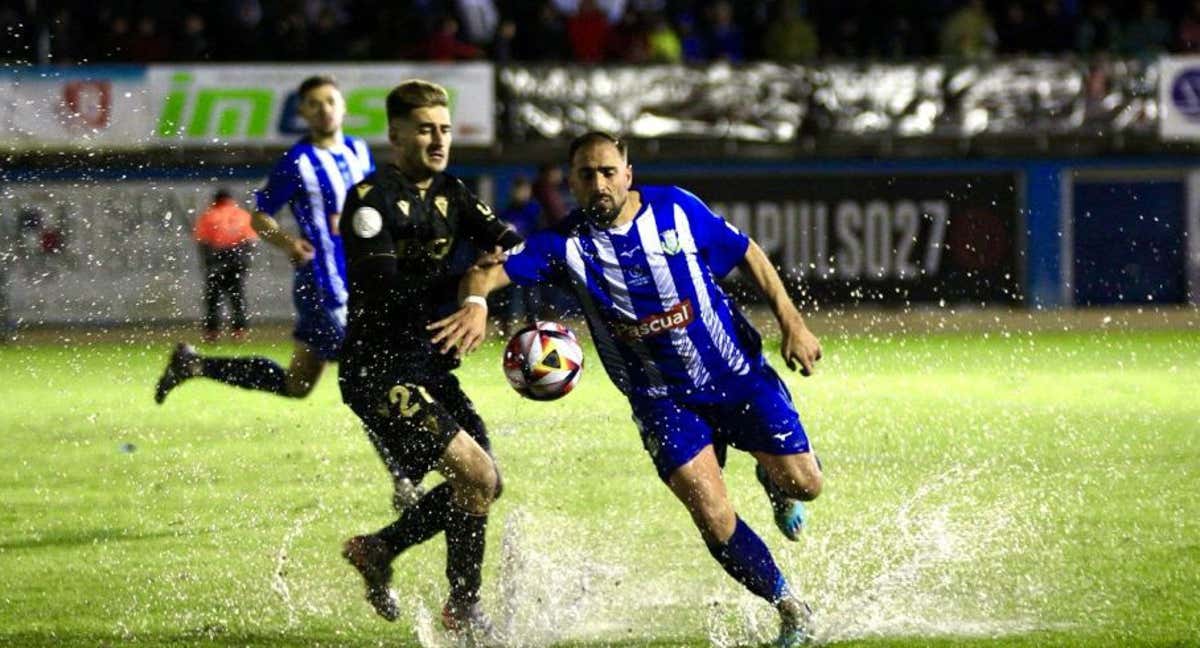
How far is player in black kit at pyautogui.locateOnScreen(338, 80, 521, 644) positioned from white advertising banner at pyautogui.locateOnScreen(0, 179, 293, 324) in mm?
14689

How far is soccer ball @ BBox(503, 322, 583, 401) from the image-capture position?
6246mm

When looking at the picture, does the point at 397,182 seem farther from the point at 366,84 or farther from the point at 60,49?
the point at 60,49

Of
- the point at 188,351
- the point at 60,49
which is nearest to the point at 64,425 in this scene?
the point at 188,351

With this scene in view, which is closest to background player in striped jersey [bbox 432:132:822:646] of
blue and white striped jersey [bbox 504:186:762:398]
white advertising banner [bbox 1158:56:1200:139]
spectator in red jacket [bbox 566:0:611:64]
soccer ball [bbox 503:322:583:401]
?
blue and white striped jersey [bbox 504:186:762:398]

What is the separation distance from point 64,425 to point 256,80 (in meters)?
9.21

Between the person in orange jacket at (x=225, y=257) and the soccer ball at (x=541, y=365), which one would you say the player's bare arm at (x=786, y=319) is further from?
the person in orange jacket at (x=225, y=257)

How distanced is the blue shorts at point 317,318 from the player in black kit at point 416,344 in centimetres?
282

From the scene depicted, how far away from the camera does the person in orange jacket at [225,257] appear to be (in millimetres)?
19625

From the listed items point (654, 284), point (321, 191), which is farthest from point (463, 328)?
point (321, 191)

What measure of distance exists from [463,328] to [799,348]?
107 cm

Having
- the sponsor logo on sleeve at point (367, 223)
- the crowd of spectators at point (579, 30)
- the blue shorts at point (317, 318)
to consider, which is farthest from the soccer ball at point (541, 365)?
the crowd of spectators at point (579, 30)

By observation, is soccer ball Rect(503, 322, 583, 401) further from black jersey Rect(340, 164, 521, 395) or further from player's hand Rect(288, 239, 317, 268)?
player's hand Rect(288, 239, 317, 268)

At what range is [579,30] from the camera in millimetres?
22156

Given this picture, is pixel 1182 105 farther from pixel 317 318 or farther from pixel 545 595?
pixel 545 595
